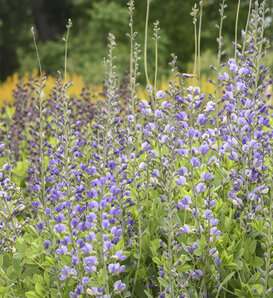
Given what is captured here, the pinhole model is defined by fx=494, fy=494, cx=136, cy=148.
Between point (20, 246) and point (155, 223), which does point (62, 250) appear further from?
point (155, 223)

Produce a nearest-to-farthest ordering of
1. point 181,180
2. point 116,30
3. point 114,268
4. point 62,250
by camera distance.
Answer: point 114,268 → point 62,250 → point 181,180 → point 116,30

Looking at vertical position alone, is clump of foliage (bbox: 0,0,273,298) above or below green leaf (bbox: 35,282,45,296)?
above

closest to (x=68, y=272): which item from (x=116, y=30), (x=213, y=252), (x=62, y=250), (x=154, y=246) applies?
(x=62, y=250)

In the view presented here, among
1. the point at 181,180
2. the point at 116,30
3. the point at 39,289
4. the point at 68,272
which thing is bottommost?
the point at 39,289

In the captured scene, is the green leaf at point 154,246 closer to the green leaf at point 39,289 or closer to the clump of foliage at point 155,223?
the clump of foliage at point 155,223

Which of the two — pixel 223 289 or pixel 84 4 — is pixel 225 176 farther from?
pixel 84 4

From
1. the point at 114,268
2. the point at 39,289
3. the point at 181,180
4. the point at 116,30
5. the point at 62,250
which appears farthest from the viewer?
the point at 116,30

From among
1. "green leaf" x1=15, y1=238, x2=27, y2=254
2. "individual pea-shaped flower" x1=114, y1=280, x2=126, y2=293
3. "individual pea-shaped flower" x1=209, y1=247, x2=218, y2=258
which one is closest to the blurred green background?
"green leaf" x1=15, y1=238, x2=27, y2=254

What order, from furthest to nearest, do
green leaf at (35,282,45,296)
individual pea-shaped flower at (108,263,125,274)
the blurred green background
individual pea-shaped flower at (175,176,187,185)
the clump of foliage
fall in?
the blurred green background, green leaf at (35,282,45,296), individual pea-shaped flower at (175,176,187,185), the clump of foliage, individual pea-shaped flower at (108,263,125,274)

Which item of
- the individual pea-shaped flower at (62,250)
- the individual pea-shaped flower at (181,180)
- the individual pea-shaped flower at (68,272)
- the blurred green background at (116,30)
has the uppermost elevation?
the blurred green background at (116,30)

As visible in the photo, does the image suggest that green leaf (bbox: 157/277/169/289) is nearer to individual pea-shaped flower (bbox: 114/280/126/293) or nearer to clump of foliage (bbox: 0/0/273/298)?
clump of foliage (bbox: 0/0/273/298)

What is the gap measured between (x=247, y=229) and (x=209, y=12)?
55.3 feet

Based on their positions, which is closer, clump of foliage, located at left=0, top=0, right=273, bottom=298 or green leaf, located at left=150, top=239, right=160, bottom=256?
clump of foliage, located at left=0, top=0, right=273, bottom=298

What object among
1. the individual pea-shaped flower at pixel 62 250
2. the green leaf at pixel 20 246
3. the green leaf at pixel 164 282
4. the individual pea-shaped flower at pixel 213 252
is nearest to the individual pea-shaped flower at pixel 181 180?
the individual pea-shaped flower at pixel 213 252
